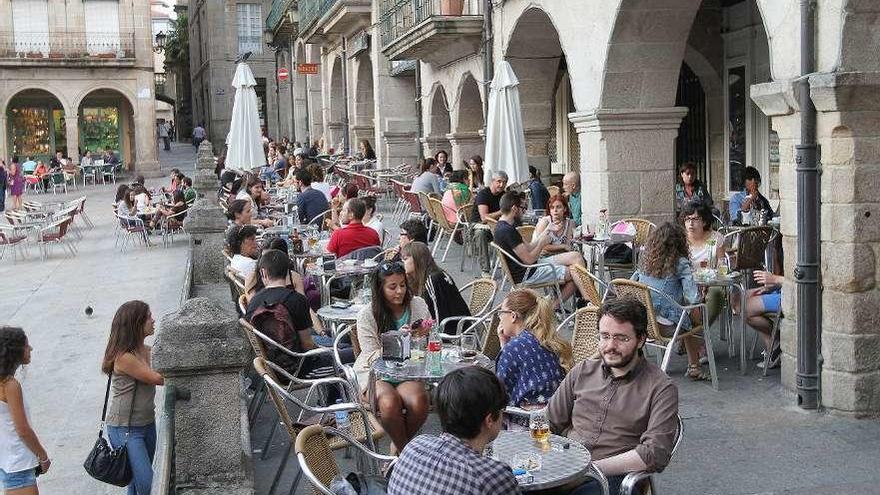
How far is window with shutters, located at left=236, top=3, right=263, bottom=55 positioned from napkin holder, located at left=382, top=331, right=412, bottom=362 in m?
47.7

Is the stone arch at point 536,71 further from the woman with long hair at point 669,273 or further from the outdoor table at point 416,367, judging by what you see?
the outdoor table at point 416,367

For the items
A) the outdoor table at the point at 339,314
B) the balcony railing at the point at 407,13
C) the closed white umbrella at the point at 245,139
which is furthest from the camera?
the closed white umbrella at the point at 245,139

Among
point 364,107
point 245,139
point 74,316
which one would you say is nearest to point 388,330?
point 74,316

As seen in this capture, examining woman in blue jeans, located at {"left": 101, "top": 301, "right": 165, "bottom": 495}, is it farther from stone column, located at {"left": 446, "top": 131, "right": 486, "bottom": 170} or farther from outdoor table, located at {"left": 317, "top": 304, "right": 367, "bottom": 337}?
stone column, located at {"left": 446, "top": 131, "right": 486, "bottom": 170}

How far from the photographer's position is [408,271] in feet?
23.0

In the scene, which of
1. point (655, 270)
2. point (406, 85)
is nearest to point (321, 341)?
point (655, 270)

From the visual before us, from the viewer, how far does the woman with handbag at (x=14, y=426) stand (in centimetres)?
536

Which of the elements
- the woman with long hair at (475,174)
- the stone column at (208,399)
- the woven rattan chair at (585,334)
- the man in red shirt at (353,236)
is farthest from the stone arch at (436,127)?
the stone column at (208,399)

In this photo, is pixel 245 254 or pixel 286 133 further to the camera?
pixel 286 133

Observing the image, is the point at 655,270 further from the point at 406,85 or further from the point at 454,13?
the point at 406,85

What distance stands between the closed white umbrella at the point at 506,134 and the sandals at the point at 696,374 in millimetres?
5630

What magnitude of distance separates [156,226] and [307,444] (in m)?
18.0

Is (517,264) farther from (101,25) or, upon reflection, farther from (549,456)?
(101,25)

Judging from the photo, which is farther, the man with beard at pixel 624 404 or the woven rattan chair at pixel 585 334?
the woven rattan chair at pixel 585 334
